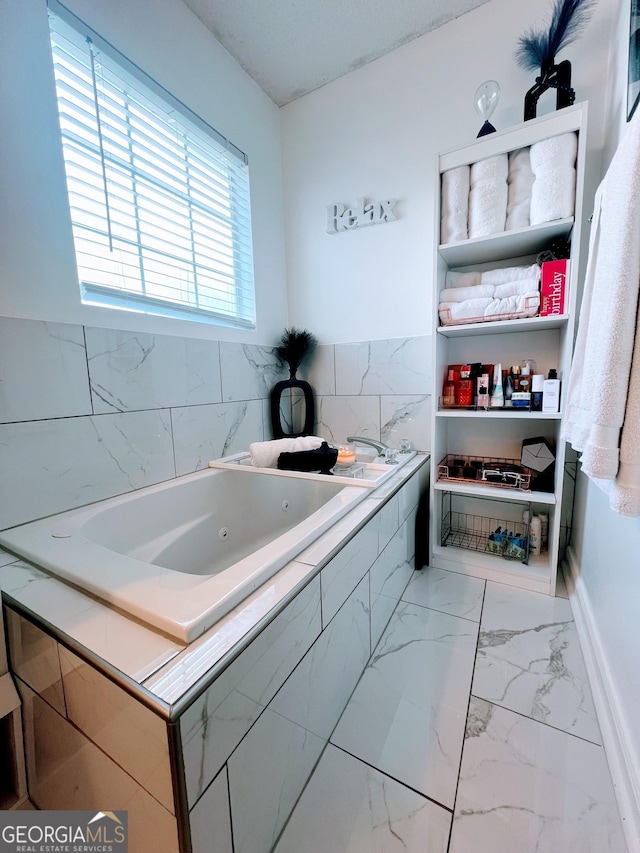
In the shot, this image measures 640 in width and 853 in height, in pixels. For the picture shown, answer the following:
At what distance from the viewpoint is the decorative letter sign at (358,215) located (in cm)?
176

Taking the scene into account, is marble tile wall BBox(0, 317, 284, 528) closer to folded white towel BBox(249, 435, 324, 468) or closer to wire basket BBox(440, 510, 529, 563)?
folded white towel BBox(249, 435, 324, 468)

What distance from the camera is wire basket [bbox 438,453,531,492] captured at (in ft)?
4.83

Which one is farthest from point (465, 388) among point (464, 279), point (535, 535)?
point (535, 535)

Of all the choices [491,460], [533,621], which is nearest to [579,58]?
[491,460]

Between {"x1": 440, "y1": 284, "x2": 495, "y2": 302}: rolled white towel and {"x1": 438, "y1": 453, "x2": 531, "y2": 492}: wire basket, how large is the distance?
0.74 metres

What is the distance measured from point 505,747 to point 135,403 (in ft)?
4.93

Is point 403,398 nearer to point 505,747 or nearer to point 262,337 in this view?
point 262,337

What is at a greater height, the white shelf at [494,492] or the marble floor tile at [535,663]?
the white shelf at [494,492]

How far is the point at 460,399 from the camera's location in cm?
159

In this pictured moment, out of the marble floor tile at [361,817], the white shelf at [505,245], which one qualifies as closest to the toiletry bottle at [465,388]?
the white shelf at [505,245]

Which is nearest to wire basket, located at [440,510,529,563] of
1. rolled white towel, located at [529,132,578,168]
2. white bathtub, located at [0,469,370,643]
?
white bathtub, located at [0,469,370,643]

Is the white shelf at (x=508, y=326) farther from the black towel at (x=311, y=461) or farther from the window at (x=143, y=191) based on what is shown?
the window at (x=143, y=191)

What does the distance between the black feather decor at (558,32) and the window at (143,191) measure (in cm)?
128

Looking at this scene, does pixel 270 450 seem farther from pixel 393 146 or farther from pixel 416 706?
pixel 393 146
